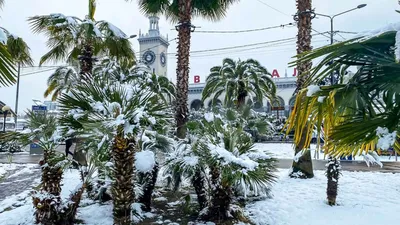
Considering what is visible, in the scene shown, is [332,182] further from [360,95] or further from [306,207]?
[360,95]

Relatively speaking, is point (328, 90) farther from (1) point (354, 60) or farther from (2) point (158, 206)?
(2) point (158, 206)

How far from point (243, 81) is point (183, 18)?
709 cm

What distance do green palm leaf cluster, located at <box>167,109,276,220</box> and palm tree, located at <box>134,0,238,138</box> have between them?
176cm

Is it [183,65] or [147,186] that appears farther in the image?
[183,65]

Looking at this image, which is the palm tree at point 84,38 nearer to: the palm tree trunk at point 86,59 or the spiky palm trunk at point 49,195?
the palm tree trunk at point 86,59

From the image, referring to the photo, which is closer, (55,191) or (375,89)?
(375,89)

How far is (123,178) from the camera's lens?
4.96 metres

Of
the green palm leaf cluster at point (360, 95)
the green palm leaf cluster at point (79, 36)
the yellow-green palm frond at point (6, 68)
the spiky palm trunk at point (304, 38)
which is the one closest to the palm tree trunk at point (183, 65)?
the green palm leaf cluster at point (79, 36)

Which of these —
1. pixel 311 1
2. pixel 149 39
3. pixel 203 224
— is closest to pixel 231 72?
pixel 311 1

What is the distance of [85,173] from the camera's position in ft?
19.6

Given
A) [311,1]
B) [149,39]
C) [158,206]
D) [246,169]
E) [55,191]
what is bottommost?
[158,206]

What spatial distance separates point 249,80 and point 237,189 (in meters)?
10.2

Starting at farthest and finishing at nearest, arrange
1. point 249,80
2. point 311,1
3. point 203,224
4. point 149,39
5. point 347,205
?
point 149,39 → point 249,80 → point 311,1 → point 347,205 → point 203,224

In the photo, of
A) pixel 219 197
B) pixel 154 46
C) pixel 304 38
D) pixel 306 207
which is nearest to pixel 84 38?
pixel 219 197
